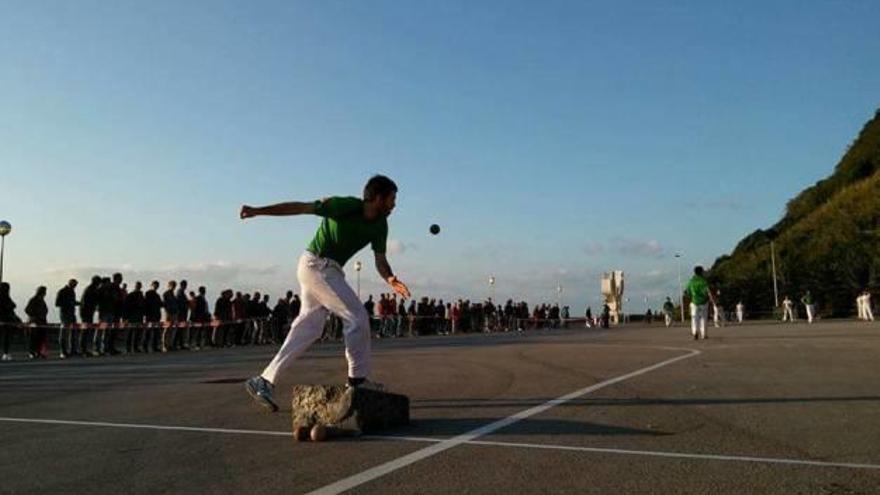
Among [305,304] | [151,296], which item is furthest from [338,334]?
[305,304]

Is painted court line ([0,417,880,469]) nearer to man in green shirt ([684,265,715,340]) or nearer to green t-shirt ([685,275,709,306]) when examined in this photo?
man in green shirt ([684,265,715,340])

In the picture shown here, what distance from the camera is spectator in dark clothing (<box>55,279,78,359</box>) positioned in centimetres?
2031

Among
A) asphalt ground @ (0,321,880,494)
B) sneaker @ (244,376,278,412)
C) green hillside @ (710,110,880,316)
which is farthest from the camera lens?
green hillside @ (710,110,880,316)

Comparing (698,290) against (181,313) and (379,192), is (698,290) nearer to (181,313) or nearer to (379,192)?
(181,313)

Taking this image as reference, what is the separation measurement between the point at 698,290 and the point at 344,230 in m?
17.8

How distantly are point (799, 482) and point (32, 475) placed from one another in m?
4.29

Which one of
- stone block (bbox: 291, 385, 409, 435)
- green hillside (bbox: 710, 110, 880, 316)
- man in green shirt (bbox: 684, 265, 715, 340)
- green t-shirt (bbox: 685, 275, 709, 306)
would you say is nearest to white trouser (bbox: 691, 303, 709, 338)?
man in green shirt (bbox: 684, 265, 715, 340)

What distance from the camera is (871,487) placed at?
166 inches

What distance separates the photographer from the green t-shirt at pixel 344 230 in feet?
22.5

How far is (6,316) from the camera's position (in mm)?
19922

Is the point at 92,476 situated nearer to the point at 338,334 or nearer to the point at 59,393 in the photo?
the point at 59,393

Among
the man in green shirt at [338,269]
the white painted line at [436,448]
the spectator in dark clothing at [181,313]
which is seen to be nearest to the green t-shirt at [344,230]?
the man in green shirt at [338,269]

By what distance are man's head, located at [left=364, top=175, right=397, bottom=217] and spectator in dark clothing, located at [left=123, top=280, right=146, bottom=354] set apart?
17239 mm

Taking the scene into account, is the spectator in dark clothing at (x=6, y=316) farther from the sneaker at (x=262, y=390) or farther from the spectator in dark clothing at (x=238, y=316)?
the sneaker at (x=262, y=390)
